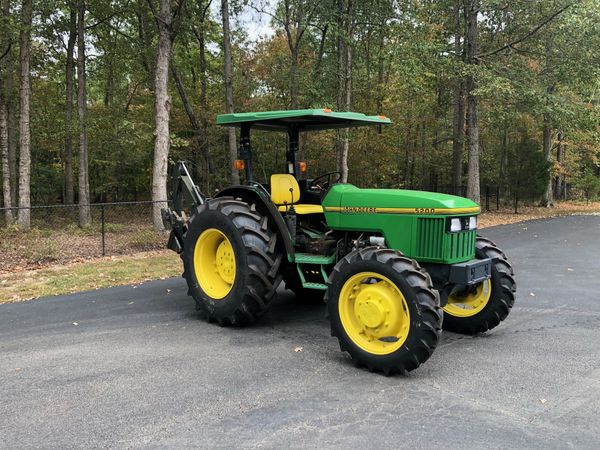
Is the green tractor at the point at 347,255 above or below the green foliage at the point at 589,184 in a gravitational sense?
below

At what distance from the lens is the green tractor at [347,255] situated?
13.0 feet

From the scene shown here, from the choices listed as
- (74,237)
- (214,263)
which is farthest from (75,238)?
(214,263)

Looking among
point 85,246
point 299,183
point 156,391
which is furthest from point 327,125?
point 85,246

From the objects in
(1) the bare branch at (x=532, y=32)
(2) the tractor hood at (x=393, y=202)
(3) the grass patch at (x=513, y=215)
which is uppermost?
(1) the bare branch at (x=532, y=32)

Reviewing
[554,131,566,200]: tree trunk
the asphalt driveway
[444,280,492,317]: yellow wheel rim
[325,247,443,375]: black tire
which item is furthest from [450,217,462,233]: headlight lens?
[554,131,566,200]: tree trunk

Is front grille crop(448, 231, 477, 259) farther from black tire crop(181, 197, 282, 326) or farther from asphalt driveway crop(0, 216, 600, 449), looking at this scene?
black tire crop(181, 197, 282, 326)

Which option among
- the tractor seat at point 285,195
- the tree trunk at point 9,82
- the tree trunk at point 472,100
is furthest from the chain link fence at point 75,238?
the tree trunk at point 472,100

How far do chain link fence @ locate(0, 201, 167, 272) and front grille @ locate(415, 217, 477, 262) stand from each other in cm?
777

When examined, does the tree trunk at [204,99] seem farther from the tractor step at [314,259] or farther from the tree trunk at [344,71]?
the tractor step at [314,259]

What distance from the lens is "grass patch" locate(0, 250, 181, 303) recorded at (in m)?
7.22

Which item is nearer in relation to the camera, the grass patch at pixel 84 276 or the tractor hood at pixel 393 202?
the tractor hood at pixel 393 202

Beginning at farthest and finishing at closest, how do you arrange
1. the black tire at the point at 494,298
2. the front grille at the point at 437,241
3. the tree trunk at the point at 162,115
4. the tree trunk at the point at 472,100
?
the tree trunk at the point at 472,100 < the tree trunk at the point at 162,115 < the black tire at the point at 494,298 < the front grille at the point at 437,241

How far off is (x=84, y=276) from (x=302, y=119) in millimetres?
4987

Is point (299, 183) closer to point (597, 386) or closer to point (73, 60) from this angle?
point (597, 386)
